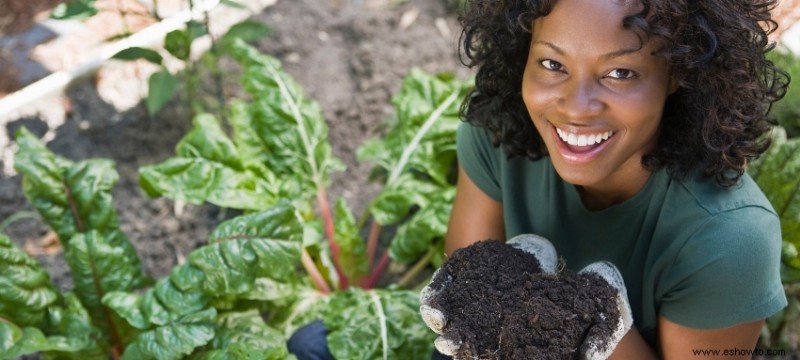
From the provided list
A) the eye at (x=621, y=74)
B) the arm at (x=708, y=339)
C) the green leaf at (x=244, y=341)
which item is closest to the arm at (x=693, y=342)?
the arm at (x=708, y=339)

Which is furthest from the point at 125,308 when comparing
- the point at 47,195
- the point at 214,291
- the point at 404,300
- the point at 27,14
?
the point at 27,14

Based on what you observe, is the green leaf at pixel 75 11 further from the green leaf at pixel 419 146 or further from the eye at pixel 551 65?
the eye at pixel 551 65

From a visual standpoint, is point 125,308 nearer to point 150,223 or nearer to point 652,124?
point 150,223

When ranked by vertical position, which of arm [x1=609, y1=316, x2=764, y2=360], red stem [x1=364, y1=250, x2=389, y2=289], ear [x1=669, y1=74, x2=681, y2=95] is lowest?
red stem [x1=364, y1=250, x2=389, y2=289]

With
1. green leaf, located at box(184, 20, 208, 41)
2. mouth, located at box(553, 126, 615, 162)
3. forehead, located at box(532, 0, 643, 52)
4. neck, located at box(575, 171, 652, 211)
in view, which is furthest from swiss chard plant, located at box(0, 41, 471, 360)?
forehead, located at box(532, 0, 643, 52)

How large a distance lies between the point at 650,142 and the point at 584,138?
20cm

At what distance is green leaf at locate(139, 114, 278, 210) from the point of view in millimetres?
2453

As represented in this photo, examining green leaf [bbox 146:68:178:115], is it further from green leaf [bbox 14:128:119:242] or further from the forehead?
the forehead

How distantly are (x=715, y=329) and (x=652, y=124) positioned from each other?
0.41 meters

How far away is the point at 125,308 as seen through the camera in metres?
2.17

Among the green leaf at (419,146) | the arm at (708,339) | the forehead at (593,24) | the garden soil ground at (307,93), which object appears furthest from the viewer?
the garden soil ground at (307,93)

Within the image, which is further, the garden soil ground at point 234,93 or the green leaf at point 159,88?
the garden soil ground at point 234,93

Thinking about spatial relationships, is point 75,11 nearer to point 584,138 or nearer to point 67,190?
point 67,190

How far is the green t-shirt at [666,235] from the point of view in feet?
5.29
